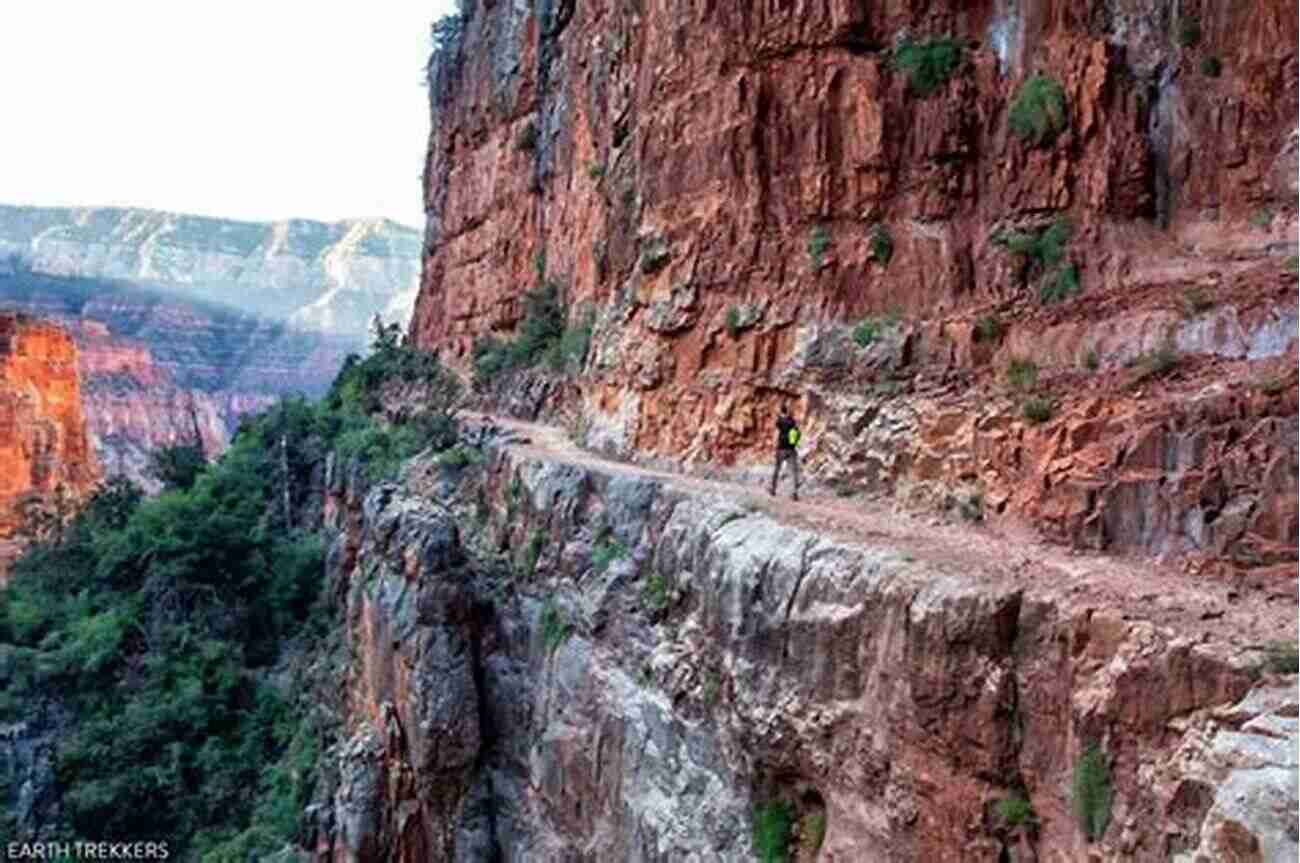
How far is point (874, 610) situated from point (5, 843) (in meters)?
19.5

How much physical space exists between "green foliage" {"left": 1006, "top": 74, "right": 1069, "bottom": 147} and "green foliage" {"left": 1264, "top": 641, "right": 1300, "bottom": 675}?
8.13 metres

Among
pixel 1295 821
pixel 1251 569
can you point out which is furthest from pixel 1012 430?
pixel 1295 821

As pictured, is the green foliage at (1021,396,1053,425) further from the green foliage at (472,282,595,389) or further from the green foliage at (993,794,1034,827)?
the green foliage at (472,282,595,389)

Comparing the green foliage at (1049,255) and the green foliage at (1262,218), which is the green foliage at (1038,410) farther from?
the green foliage at (1262,218)

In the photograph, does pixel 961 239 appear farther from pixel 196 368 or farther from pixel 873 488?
pixel 196 368

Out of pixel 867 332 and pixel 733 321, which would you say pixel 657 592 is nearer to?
pixel 867 332

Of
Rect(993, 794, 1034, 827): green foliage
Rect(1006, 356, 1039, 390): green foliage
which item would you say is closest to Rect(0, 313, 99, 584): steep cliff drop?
Rect(1006, 356, 1039, 390): green foliage

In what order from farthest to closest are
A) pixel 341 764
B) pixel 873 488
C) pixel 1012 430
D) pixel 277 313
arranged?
pixel 277 313, pixel 341 764, pixel 873 488, pixel 1012 430

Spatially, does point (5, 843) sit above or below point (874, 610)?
below

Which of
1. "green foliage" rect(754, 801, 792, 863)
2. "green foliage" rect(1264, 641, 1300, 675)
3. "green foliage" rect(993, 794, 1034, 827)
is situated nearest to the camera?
"green foliage" rect(1264, 641, 1300, 675)

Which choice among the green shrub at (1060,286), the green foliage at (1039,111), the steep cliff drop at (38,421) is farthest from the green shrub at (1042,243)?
the steep cliff drop at (38,421)

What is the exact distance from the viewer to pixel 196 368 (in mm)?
119250

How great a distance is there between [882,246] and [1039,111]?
2408 mm

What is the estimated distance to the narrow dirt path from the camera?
6.38 metres
